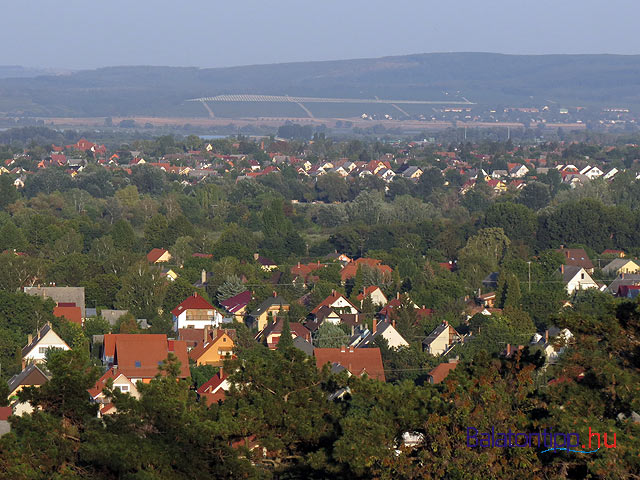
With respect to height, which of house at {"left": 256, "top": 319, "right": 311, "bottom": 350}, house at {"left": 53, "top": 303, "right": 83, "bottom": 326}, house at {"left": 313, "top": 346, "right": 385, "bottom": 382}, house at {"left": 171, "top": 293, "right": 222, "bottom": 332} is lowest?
house at {"left": 171, "top": 293, "right": 222, "bottom": 332}

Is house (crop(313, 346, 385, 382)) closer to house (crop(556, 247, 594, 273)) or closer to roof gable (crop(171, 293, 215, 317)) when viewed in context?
roof gable (crop(171, 293, 215, 317))

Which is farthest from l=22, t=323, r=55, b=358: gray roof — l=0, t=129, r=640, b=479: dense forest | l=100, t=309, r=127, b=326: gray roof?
l=100, t=309, r=127, b=326: gray roof

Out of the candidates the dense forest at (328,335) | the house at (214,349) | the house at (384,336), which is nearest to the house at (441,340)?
the dense forest at (328,335)

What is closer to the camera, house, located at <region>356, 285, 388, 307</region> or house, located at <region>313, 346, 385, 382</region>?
house, located at <region>313, 346, 385, 382</region>

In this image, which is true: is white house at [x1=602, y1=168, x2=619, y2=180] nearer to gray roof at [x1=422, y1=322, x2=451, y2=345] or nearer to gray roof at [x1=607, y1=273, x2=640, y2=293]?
gray roof at [x1=607, y1=273, x2=640, y2=293]

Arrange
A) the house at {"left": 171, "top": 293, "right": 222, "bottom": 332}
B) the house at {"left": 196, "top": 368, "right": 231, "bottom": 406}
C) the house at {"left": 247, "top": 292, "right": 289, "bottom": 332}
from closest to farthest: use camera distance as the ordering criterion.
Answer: the house at {"left": 196, "top": 368, "right": 231, "bottom": 406}
the house at {"left": 171, "top": 293, "right": 222, "bottom": 332}
the house at {"left": 247, "top": 292, "right": 289, "bottom": 332}

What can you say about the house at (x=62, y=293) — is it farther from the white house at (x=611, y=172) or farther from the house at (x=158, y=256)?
the white house at (x=611, y=172)

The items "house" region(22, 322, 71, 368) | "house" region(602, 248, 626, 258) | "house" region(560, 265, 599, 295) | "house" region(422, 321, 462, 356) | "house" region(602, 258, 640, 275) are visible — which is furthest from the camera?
"house" region(602, 248, 626, 258)

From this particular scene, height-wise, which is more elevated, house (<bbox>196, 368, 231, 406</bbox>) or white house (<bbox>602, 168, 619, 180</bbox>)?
house (<bbox>196, 368, 231, 406</bbox>)
